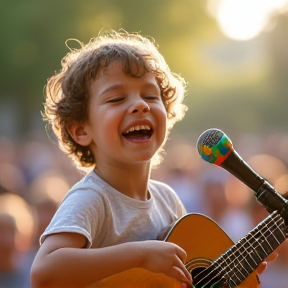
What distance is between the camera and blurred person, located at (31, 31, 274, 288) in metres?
2.45

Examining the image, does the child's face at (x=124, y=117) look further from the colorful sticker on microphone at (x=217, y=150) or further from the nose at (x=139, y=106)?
the colorful sticker on microphone at (x=217, y=150)

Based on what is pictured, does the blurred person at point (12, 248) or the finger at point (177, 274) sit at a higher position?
the blurred person at point (12, 248)

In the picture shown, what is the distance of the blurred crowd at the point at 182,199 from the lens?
17.9 ft

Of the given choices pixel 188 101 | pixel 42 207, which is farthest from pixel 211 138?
pixel 188 101

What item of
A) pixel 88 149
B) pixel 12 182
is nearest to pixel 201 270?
pixel 88 149

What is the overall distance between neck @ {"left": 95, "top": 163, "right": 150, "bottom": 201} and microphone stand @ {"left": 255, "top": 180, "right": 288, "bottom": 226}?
45 cm

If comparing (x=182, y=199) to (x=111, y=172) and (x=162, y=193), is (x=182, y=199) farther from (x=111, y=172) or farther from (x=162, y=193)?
(x=111, y=172)

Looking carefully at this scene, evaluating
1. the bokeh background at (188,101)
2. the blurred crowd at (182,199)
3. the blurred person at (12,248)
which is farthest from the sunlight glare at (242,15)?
the blurred person at (12,248)

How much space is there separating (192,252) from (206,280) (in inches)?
4.3

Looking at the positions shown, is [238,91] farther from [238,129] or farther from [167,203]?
[167,203]

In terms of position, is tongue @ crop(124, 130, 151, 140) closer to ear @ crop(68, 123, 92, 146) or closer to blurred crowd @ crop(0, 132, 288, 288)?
ear @ crop(68, 123, 92, 146)

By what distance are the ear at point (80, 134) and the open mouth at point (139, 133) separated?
0.57ft

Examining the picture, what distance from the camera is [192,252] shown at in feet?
8.95

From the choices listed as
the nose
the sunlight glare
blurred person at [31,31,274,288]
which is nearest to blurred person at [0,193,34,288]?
blurred person at [31,31,274,288]
